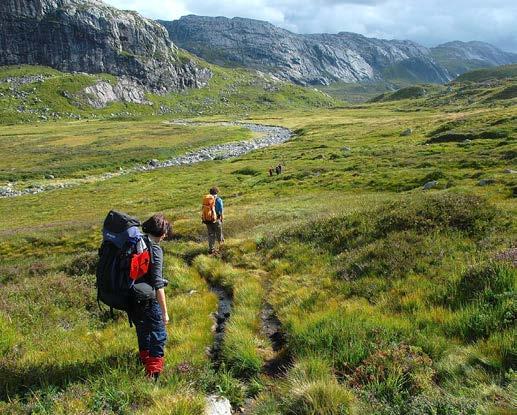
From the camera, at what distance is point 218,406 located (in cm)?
607

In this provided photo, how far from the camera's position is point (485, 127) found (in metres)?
60.6

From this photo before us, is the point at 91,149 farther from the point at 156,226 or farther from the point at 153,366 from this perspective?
the point at 153,366

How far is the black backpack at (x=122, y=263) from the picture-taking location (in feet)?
21.8

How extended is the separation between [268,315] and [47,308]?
219 inches

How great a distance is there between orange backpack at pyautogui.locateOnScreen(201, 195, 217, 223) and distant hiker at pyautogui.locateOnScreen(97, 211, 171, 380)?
10.4 metres

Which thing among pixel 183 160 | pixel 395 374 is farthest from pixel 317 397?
pixel 183 160

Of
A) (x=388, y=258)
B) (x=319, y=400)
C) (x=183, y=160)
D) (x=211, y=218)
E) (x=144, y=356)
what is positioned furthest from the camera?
(x=183, y=160)

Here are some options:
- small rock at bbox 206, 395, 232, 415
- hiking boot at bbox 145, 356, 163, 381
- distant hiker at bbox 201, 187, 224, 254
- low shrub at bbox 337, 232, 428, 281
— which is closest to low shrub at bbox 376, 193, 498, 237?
low shrub at bbox 337, 232, 428, 281

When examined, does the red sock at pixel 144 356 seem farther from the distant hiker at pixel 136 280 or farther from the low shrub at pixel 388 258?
the low shrub at pixel 388 258

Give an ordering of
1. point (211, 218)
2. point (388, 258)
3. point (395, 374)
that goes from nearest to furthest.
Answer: point (395, 374), point (388, 258), point (211, 218)

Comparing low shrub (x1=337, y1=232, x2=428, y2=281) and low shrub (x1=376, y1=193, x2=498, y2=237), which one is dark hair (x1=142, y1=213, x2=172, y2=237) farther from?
low shrub (x1=376, y1=193, x2=498, y2=237)

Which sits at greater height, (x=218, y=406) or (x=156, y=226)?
(x=156, y=226)

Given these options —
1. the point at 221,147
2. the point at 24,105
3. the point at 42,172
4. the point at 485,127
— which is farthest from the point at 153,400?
the point at 24,105

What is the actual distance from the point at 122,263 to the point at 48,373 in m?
2.18
